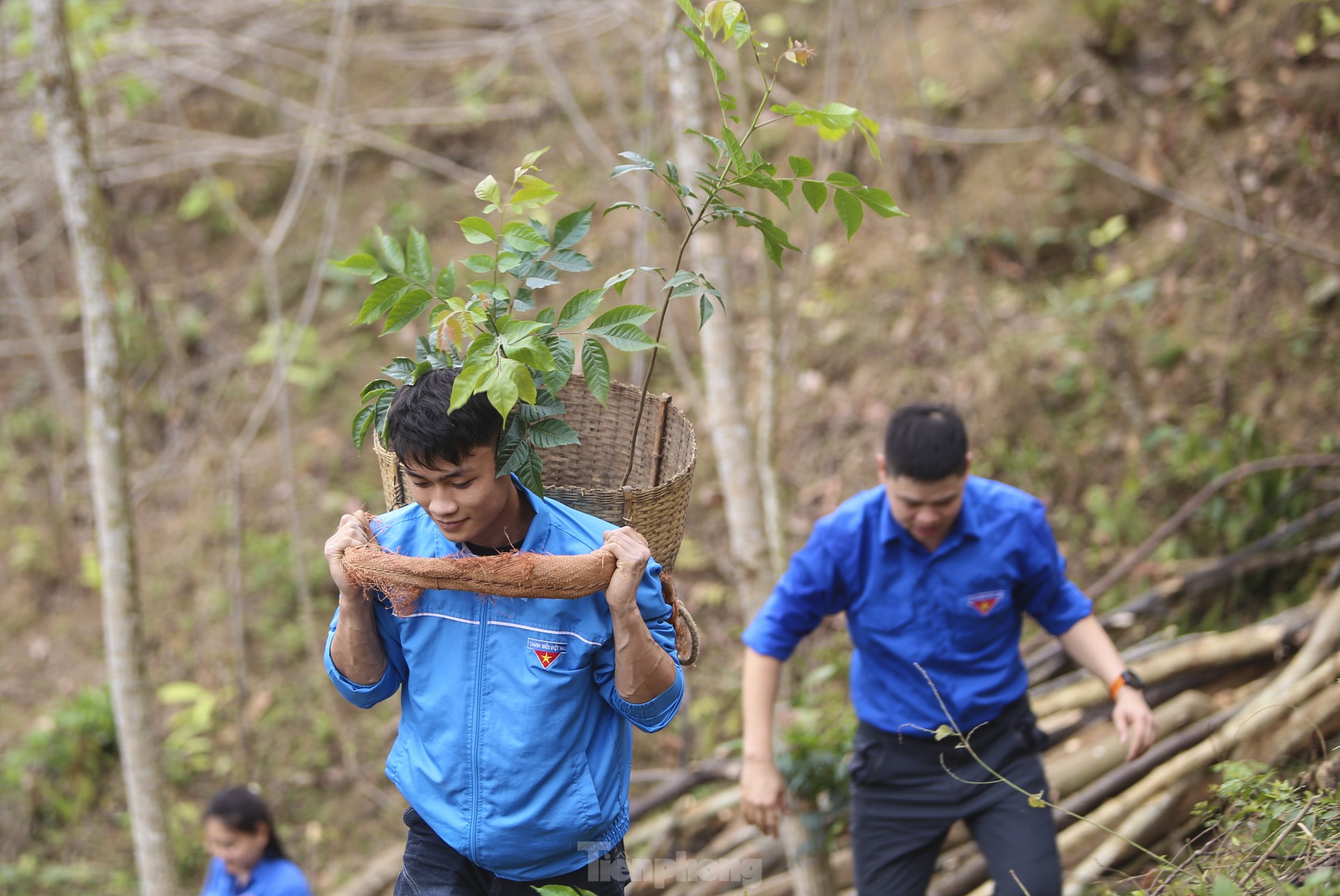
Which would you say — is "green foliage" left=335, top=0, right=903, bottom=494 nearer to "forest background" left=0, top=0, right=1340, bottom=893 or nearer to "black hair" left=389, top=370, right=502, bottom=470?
"black hair" left=389, top=370, right=502, bottom=470

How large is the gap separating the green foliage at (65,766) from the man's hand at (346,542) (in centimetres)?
640

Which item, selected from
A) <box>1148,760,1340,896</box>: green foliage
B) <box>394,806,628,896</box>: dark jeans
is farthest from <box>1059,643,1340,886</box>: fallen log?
<box>394,806,628,896</box>: dark jeans

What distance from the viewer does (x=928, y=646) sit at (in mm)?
3441

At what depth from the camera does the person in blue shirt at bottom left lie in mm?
4172

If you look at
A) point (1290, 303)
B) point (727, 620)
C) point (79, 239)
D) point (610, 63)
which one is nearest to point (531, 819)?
point (79, 239)

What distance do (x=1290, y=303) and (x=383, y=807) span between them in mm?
6455

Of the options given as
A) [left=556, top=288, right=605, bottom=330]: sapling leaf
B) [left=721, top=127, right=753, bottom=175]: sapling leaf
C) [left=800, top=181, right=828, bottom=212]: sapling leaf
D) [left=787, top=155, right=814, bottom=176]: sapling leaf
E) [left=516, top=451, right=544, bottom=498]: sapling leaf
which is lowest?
[left=516, top=451, right=544, bottom=498]: sapling leaf

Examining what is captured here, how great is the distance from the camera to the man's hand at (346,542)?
2275 millimetres

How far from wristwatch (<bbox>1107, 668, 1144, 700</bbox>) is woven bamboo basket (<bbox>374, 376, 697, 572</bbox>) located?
66.7 inches

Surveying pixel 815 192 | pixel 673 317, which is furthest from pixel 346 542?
pixel 673 317

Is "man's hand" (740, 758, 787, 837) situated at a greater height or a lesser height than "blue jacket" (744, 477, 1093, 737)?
lesser

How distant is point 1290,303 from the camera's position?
5.96 m

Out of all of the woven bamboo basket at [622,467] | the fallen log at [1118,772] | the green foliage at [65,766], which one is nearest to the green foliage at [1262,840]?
the woven bamboo basket at [622,467]

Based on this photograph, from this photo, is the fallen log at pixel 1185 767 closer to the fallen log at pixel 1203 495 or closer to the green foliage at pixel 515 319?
the fallen log at pixel 1203 495
